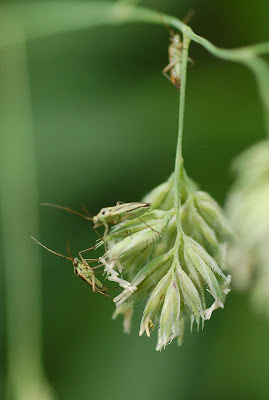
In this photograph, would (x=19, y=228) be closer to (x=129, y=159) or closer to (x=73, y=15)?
(x=129, y=159)

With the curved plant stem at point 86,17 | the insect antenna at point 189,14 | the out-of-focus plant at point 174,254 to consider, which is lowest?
the out-of-focus plant at point 174,254

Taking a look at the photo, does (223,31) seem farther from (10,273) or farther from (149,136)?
(10,273)


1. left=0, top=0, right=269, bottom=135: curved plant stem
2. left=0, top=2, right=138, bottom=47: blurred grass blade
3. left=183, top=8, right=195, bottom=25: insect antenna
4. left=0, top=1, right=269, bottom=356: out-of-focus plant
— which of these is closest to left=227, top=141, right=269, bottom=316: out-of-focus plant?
left=0, top=0, right=269, bottom=135: curved plant stem

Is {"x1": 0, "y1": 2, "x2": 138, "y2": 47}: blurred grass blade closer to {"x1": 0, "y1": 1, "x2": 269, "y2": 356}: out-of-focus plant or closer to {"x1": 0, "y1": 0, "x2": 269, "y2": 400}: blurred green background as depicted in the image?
{"x1": 0, "y1": 0, "x2": 269, "y2": 400}: blurred green background

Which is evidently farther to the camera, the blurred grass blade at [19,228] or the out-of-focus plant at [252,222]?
the blurred grass blade at [19,228]

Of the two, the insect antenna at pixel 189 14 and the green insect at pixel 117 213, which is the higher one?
the insect antenna at pixel 189 14

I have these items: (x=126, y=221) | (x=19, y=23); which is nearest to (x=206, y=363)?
(x=126, y=221)

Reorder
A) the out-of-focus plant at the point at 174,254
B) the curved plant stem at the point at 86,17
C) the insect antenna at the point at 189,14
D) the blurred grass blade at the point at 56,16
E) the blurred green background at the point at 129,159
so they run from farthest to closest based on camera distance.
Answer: the insect antenna at the point at 189,14
the blurred green background at the point at 129,159
the blurred grass blade at the point at 56,16
the curved plant stem at the point at 86,17
the out-of-focus plant at the point at 174,254

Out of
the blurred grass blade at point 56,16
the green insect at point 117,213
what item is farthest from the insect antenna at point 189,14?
the green insect at point 117,213

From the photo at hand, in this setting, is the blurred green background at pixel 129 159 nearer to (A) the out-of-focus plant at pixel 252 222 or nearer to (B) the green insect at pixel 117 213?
(A) the out-of-focus plant at pixel 252 222
